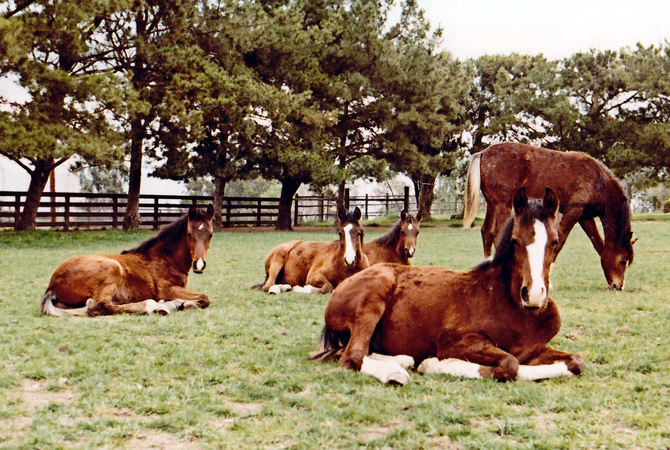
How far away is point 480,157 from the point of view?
12.5 meters

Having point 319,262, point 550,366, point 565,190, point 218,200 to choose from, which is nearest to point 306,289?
point 319,262

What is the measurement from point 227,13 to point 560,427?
28641 millimetres

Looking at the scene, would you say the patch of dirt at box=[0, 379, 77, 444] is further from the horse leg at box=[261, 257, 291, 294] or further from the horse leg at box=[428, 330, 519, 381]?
the horse leg at box=[261, 257, 291, 294]

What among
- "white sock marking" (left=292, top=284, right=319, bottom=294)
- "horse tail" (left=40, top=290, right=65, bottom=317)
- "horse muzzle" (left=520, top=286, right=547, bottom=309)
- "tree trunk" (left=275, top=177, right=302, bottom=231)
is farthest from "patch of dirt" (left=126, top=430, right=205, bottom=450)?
"tree trunk" (left=275, top=177, right=302, bottom=231)

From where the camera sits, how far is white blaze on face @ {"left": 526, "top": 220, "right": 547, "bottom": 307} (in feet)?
15.5

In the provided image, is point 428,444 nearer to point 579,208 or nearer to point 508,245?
point 508,245

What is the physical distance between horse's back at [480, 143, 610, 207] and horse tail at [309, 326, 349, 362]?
7.14m

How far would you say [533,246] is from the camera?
4863 millimetres

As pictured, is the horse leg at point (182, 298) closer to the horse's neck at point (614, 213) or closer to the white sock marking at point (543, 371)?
the white sock marking at point (543, 371)

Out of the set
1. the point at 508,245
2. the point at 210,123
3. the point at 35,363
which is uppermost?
the point at 210,123

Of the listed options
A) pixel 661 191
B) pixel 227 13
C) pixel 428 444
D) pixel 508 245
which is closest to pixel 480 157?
pixel 508 245

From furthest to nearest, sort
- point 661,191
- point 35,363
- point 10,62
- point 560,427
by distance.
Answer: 1. point 661,191
2. point 10,62
3. point 35,363
4. point 560,427

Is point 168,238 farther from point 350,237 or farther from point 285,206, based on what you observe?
point 285,206

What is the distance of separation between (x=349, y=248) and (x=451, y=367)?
14.6 feet
